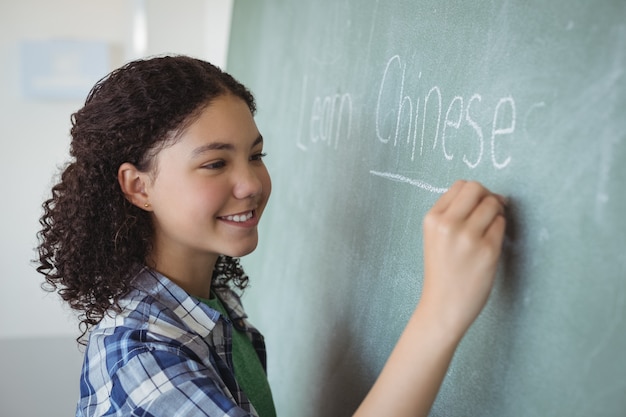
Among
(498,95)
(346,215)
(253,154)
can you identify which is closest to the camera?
(498,95)

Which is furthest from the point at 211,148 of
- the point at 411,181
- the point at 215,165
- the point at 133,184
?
the point at 411,181

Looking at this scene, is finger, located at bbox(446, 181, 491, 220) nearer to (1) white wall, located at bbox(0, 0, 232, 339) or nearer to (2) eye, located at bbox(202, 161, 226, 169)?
(2) eye, located at bbox(202, 161, 226, 169)

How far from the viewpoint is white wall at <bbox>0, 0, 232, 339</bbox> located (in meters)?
3.58

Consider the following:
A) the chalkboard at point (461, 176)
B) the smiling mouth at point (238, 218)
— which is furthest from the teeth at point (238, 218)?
the chalkboard at point (461, 176)

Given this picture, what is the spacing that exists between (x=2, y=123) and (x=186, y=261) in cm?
293

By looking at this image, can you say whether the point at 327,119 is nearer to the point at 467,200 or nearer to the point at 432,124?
the point at 432,124

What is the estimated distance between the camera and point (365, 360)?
3.62ft

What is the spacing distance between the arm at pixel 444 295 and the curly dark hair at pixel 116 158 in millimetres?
435

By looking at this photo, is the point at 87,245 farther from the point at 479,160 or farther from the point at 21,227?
the point at 21,227

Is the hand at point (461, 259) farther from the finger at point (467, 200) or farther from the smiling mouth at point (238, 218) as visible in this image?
the smiling mouth at point (238, 218)

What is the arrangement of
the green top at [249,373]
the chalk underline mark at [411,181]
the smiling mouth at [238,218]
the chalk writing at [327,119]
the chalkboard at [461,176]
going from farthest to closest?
the chalk writing at [327,119]
the green top at [249,373]
the smiling mouth at [238,218]
the chalk underline mark at [411,181]
the chalkboard at [461,176]

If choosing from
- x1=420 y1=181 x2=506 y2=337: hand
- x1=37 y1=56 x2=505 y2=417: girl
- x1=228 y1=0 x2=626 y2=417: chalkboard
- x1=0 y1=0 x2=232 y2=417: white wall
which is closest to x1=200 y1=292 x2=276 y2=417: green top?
x1=37 y1=56 x2=505 y2=417: girl

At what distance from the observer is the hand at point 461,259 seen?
0.71 metres

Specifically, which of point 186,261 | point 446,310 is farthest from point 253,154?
point 446,310
